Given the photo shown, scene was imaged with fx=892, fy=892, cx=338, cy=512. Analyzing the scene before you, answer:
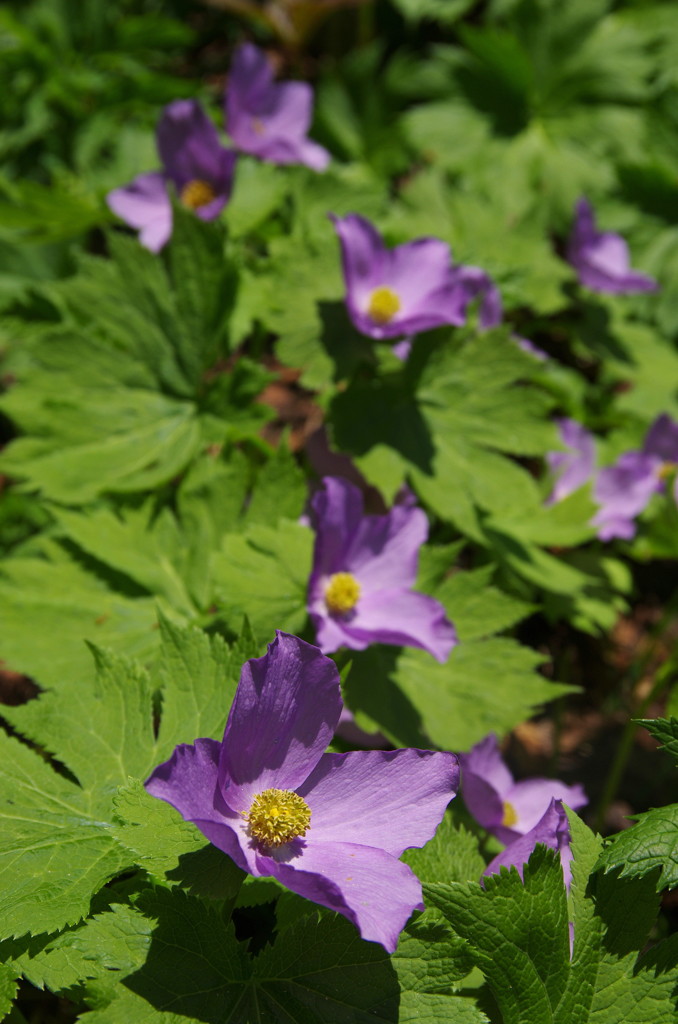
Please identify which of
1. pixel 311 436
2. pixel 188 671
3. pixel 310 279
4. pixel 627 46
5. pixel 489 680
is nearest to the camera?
pixel 188 671

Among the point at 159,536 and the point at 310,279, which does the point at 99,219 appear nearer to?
the point at 310,279

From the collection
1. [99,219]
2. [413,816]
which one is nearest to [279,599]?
[413,816]

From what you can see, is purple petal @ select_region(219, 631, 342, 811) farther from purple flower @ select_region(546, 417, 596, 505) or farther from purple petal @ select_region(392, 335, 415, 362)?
purple flower @ select_region(546, 417, 596, 505)

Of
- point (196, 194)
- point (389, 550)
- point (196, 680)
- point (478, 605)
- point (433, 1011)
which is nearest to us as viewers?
point (433, 1011)

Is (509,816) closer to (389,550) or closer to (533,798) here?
(533,798)

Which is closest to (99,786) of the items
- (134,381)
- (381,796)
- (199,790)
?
(199,790)

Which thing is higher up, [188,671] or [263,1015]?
[188,671]

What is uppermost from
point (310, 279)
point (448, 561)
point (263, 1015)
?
point (310, 279)
